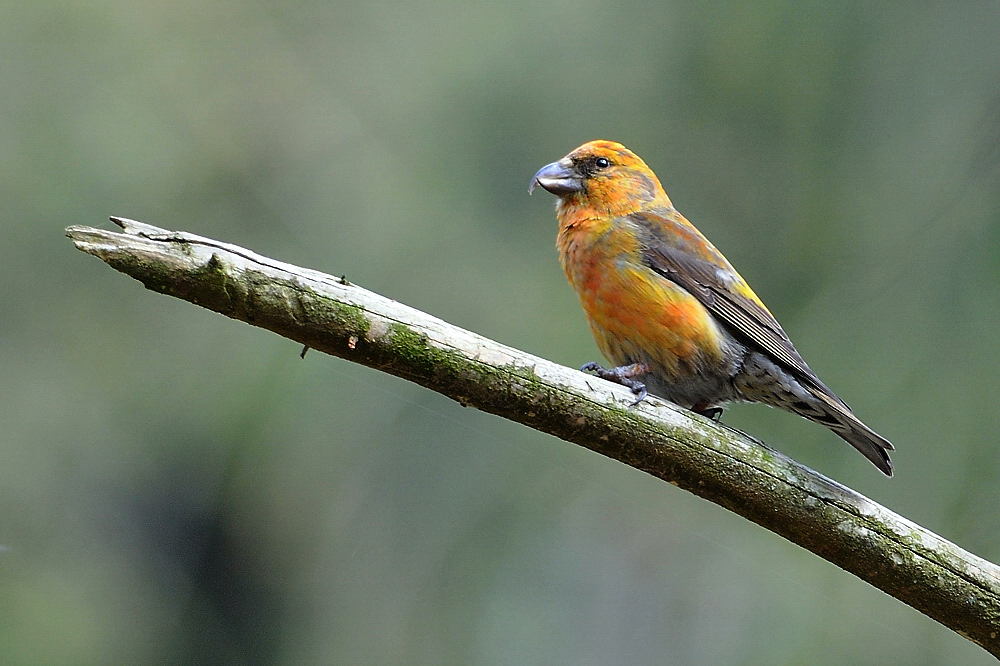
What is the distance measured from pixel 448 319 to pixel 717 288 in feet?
8.45

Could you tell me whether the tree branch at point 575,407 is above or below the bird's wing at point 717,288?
below

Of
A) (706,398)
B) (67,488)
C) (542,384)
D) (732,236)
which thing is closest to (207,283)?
Answer: (542,384)

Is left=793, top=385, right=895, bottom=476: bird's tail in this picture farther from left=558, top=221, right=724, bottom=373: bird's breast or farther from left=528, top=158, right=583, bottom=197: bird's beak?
left=528, top=158, right=583, bottom=197: bird's beak

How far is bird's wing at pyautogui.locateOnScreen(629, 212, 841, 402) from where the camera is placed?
3.04m

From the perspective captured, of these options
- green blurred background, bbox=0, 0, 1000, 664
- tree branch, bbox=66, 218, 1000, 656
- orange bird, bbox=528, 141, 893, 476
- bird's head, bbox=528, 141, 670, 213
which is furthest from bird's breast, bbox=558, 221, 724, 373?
green blurred background, bbox=0, 0, 1000, 664

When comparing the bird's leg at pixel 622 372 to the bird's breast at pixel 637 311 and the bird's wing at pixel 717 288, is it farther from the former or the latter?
the bird's wing at pixel 717 288

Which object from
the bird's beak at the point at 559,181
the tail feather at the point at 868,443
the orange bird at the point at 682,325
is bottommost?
the tail feather at the point at 868,443

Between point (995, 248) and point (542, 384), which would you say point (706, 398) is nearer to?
point (542, 384)

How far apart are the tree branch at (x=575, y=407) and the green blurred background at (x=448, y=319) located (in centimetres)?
282

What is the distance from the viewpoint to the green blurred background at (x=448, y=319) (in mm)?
5008

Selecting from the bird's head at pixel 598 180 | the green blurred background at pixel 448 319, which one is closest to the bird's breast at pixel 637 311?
the bird's head at pixel 598 180

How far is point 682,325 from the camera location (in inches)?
118

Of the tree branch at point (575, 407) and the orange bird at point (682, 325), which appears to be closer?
the tree branch at point (575, 407)

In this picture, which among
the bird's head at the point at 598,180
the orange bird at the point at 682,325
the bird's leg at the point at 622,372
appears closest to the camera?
the bird's leg at the point at 622,372
